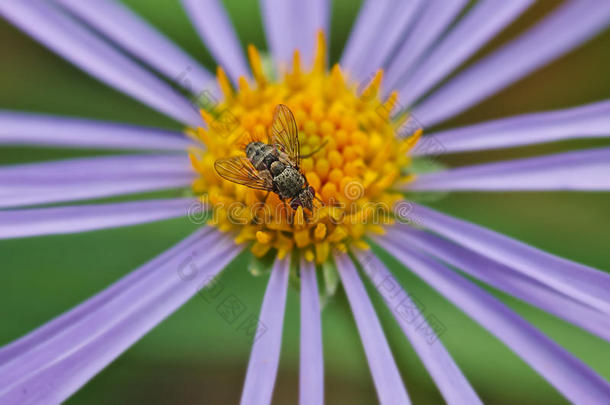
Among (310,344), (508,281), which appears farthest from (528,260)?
(310,344)

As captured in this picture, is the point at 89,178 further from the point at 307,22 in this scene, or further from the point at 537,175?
the point at 537,175

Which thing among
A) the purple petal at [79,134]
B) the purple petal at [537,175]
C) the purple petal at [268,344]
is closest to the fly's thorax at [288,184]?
the purple petal at [268,344]

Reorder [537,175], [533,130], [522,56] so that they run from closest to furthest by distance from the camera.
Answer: [537,175] < [533,130] < [522,56]

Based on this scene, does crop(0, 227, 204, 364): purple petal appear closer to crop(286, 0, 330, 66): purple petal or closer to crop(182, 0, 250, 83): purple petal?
crop(182, 0, 250, 83): purple petal

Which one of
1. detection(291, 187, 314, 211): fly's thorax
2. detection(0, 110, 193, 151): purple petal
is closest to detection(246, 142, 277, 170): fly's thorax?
detection(291, 187, 314, 211): fly's thorax

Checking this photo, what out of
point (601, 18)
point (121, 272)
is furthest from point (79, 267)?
point (601, 18)

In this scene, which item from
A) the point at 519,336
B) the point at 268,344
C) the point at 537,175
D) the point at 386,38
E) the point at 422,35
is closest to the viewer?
the point at 519,336

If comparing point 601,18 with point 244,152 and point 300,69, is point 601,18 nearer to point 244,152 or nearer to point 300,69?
point 300,69
